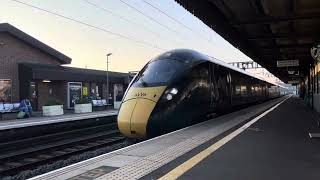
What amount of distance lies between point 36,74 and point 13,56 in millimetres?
3703

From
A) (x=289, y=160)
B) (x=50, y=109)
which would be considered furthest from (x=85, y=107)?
(x=289, y=160)

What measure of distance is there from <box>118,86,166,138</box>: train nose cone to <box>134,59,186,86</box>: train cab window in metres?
0.38

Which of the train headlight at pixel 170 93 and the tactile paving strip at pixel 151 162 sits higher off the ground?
the train headlight at pixel 170 93

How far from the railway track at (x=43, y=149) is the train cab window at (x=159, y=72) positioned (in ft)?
10.2

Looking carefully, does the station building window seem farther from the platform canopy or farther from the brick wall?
the platform canopy

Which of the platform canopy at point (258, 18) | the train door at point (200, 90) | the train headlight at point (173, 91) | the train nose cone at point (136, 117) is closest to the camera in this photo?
the train nose cone at point (136, 117)

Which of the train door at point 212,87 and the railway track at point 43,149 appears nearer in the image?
the railway track at point 43,149

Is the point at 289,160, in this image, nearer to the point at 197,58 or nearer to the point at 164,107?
the point at 164,107

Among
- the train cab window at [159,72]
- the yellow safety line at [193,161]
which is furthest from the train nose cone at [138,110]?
the yellow safety line at [193,161]

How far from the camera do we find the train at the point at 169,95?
12945mm

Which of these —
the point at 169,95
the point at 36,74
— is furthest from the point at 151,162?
the point at 36,74

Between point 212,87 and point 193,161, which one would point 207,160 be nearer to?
point 193,161

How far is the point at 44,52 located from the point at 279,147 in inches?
1552

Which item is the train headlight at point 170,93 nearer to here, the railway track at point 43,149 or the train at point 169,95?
the train at point 169,95
